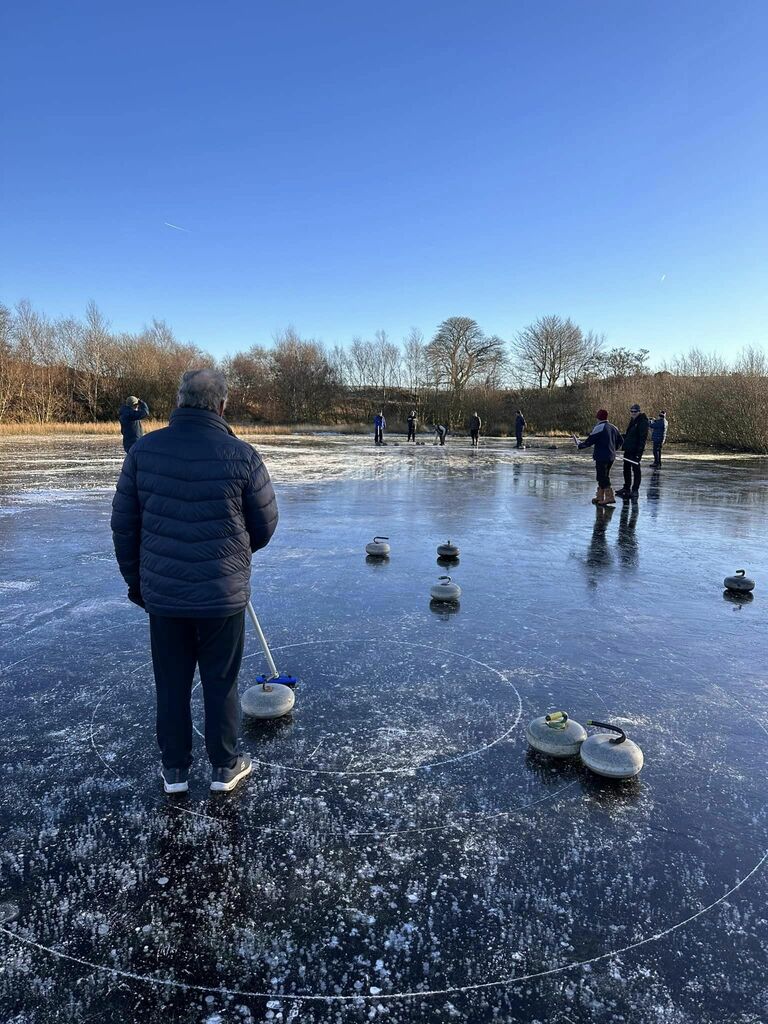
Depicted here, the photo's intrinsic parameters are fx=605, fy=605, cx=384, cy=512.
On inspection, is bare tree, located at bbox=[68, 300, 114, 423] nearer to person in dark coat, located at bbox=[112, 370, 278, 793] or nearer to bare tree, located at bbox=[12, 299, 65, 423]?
bare tree, located at bbox=[12, 299, 65, 423]

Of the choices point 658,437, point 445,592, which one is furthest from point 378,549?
point 658,437

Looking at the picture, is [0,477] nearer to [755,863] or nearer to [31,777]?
[31,777]

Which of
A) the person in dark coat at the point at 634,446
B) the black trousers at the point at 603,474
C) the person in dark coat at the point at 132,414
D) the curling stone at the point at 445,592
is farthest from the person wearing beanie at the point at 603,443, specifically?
the person in dark coat at the point at 132,414

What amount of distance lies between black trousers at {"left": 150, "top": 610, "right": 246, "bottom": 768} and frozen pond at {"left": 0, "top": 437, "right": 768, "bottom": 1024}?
0.29 metres

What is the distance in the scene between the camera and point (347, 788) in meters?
2.88

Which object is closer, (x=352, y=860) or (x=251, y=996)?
(x=251, y=996)

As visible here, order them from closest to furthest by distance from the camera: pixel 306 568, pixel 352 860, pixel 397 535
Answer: pixel 352 860
pixel 306 568
pixel 397 535

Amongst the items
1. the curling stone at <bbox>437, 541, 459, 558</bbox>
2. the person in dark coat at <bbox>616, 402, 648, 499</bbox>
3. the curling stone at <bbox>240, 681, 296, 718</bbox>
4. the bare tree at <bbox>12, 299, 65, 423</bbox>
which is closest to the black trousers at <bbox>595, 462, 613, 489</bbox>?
the person in dark coat at <bbox>616, 402, 648, 499</bbox>

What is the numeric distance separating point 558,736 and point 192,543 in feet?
6.81

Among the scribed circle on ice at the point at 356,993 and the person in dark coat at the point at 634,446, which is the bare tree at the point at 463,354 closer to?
the person in dark coat at the point at 634,446

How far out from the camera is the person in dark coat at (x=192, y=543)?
8.23 ft

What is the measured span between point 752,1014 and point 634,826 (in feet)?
2.79

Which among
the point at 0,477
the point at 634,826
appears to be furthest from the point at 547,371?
the point at 634,826

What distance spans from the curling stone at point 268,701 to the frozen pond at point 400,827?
0.28ft
